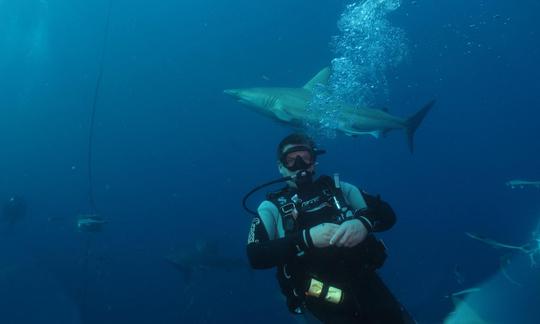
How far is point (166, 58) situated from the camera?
53906 mm

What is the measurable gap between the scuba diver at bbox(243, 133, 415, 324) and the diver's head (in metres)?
0.01

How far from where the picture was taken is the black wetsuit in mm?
3025

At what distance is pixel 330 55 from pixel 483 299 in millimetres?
31963

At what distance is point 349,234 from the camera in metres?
2.81

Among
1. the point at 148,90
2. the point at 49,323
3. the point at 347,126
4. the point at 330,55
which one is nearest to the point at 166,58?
the point at 148,90

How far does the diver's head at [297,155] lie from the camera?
3.47 m

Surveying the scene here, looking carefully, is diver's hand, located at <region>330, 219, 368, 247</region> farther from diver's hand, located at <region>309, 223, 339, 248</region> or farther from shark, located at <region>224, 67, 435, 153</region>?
shark, located at <region>224, 67, 435, 153</region>

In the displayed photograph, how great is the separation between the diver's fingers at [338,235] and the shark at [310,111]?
6208 millimetres

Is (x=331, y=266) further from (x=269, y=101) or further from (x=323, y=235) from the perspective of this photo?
(x=269, y=101)

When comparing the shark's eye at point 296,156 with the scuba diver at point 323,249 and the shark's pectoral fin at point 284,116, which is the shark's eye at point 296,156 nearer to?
the scuba diver at point 323,249

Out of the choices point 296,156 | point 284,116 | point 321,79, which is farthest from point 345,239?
point 321,79

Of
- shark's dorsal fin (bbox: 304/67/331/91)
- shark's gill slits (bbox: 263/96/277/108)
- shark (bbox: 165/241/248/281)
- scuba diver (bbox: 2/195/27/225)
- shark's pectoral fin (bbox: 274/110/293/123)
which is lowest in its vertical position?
scuba diver (bbox: 2/195/27/225)


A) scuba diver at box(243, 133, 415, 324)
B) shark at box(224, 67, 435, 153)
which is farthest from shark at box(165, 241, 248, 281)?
scuba diver at box(243, 133, 415, 324)

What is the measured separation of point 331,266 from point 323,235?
1.26 ft
